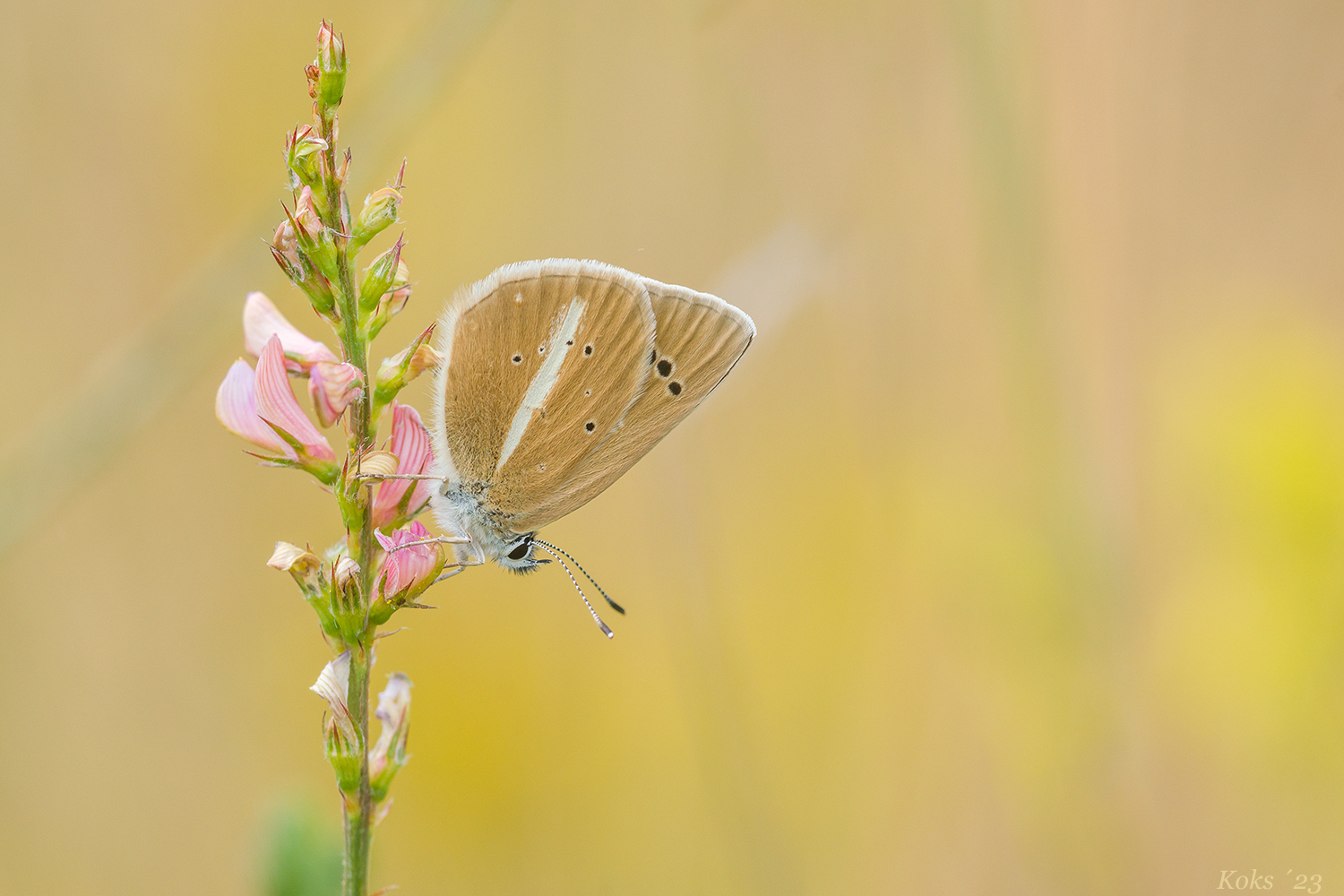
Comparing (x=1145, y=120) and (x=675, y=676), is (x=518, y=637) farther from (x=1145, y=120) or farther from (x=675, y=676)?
(x=1145, y=120)

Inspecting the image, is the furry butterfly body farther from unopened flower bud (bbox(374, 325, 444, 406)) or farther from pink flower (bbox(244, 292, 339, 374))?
unopened flower bud (bbox(374, 325, 444, 406))

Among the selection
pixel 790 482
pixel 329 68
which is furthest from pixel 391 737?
pixel 790 482

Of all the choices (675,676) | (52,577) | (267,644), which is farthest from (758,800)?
(52,577)

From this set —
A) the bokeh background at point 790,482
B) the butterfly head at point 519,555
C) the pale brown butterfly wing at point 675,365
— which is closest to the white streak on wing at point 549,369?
the pale brown butterfly wing at point 675,365

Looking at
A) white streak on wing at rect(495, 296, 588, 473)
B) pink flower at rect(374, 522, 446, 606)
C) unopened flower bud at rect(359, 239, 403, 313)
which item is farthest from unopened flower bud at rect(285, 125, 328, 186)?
white streak on wing at rect(495, 296, 588, 473)

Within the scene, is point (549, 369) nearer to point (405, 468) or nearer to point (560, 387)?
point (560, 387)

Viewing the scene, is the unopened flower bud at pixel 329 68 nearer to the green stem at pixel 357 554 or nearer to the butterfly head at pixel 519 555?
the green stem at pixel 357 554
